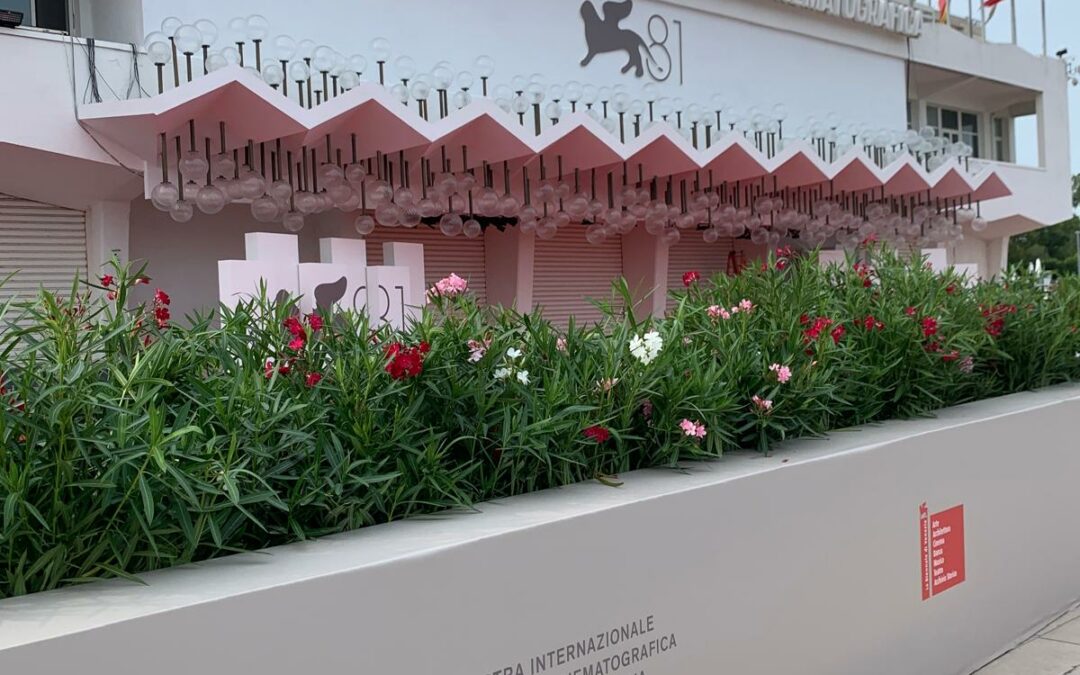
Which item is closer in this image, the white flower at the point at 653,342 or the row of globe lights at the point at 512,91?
the white flower at the point at 653,342

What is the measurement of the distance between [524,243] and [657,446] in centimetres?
834

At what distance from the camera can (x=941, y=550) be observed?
450 cm

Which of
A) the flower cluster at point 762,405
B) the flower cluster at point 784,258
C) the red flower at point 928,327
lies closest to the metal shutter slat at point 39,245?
the flower cluster at point 784,258

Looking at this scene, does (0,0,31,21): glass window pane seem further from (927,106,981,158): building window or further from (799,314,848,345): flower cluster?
(927,106,981,158): building window

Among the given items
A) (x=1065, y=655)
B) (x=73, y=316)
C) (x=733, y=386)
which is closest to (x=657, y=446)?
(x=733, y=386)

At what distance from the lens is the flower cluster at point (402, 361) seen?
10.1ft

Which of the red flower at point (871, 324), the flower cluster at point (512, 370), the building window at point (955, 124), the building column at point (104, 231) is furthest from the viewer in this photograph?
the building window at point (955, 124)

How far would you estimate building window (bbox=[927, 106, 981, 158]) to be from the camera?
2059cm

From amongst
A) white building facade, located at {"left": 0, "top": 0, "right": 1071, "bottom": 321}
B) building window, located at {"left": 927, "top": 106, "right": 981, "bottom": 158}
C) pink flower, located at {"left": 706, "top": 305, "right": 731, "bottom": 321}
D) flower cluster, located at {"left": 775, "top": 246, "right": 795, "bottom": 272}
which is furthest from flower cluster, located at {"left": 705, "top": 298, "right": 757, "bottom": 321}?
building window, located at {"left": 927, "top": 106, "right": 981, "bottom": 158}

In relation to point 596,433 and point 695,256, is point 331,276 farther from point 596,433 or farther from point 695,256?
point 695,256

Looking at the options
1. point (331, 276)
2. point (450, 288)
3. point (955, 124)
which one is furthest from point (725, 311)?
point (955, 124)

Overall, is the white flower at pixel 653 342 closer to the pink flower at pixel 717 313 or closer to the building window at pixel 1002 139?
the pink flower at pixel 717 313

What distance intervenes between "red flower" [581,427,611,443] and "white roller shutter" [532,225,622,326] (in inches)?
366

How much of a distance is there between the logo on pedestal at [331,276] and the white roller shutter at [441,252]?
140 inches
